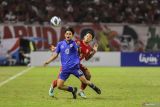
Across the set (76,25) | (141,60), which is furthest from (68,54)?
(76,25)

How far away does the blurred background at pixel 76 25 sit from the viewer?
46844 mm

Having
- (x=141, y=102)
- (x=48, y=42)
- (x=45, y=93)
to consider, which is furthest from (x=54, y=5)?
(x=141, y=102)

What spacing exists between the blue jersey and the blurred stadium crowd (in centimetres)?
3027

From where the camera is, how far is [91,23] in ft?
156

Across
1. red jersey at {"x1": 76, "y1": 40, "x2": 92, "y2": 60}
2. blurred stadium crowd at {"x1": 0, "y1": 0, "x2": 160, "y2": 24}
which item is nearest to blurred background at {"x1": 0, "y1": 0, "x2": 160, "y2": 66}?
blurred stadium crowd at {"x1": 0, "y1": 0, "x2": 160, "y2": 24}

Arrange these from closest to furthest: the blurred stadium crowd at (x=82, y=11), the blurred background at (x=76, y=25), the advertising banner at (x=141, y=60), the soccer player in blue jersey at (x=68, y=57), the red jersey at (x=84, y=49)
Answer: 1. the soccer player in blue jersey at (x=68, y=57)
2. the red jersey at (x=84, y=49)
3. the advertising banner at (x=141, y=60)
4. the blurred background at (x=76, y=25)
5. the blurred stadium crowd at (x=82, y=11)

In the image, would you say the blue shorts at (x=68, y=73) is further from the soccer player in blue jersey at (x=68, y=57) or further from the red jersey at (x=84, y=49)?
the red jersey at (x=84, y=49)

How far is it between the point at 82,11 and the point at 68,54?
31.7 meters

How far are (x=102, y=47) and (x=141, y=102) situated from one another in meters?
31.0

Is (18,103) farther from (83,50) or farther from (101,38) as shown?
(101,38)

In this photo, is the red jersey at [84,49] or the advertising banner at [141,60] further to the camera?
the advertising banner at [141,60]

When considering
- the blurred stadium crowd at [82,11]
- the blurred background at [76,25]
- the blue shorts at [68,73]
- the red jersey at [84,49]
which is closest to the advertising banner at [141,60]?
the blurred background at [76,25]

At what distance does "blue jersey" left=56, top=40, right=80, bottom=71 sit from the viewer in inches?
674

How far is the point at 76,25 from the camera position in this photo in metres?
47.2
